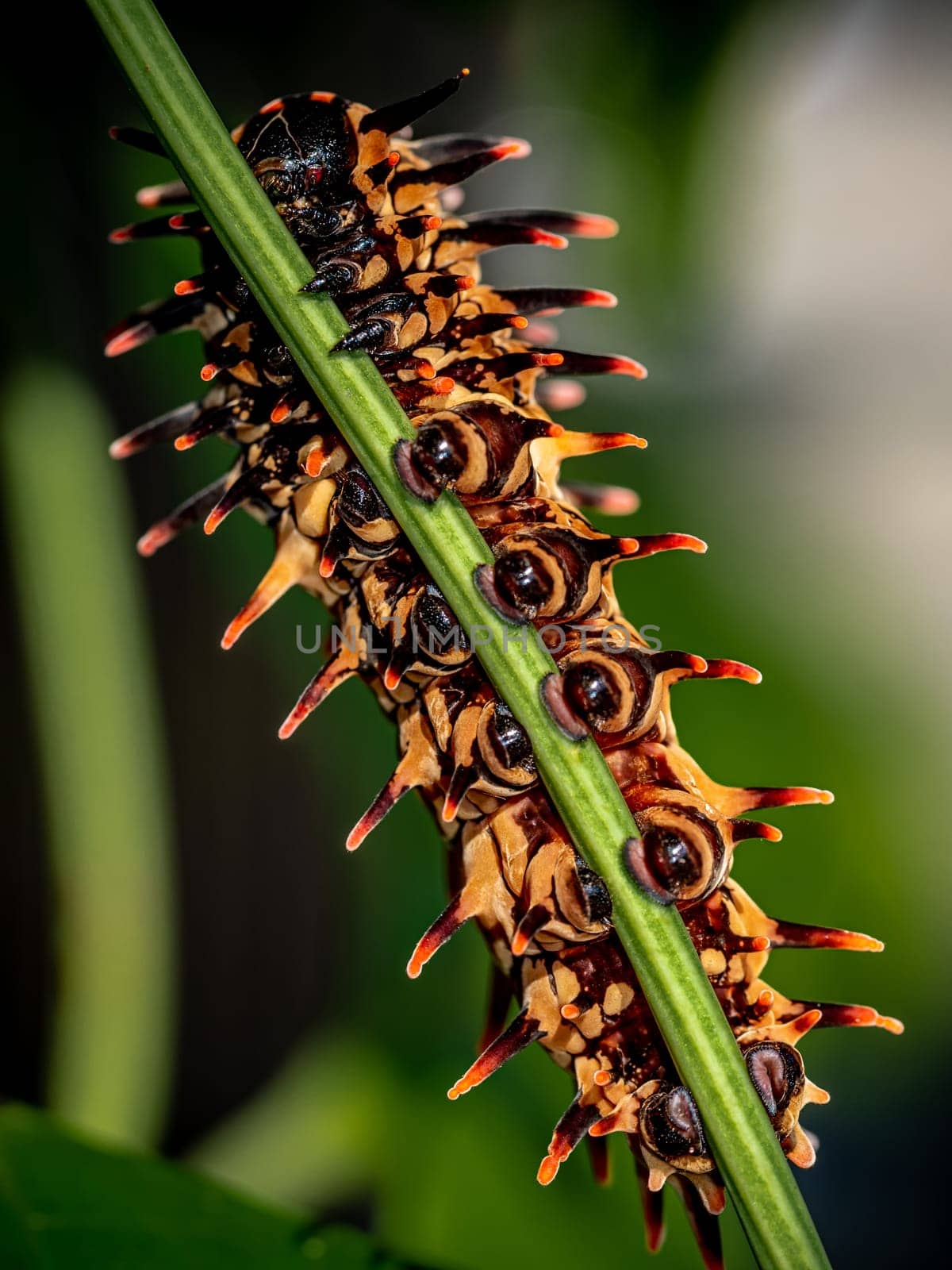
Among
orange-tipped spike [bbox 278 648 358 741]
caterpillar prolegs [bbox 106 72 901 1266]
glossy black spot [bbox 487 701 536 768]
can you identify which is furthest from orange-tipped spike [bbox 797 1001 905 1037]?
orange-tipped spike [bbox 278 648 358 741]

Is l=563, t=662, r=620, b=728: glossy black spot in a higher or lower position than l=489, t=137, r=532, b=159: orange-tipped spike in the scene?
A: lower

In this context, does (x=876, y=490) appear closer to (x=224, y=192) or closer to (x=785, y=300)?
(x=785, y=300)

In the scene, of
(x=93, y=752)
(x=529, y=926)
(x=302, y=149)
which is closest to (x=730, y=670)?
(x=529, y=926)

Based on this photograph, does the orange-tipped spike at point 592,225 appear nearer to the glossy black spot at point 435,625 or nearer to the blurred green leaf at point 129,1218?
the glossy black spot at point 435,625

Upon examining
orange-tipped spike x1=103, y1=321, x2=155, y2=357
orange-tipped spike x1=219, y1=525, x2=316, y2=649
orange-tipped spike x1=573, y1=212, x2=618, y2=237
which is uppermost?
orange-tipped spike x1=103, y1=321, x2=155, y2=357

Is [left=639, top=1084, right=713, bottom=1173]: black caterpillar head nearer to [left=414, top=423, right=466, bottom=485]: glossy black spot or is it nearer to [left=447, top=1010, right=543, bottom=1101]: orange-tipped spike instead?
[left=447, top=1010, right=543, bottom=1101]: orange-tipped spike

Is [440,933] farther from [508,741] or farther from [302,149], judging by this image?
[302,149]

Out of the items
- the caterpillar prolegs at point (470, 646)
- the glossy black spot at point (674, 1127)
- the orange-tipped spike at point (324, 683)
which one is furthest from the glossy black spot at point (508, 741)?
the glossy black spot at point (674, 1127)
